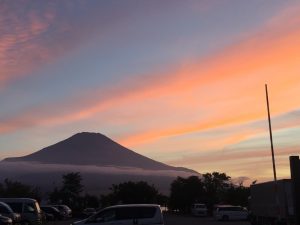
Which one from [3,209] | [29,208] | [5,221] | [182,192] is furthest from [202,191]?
[5,221]

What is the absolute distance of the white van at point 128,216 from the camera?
2344 cm

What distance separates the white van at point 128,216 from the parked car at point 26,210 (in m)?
10.7

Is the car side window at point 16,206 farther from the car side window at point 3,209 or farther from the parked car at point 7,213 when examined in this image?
the car side window at point 3,209

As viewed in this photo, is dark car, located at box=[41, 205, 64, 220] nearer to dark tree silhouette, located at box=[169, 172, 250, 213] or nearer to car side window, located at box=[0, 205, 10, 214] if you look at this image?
car side window, located at box=[0, 205, 10, 214]

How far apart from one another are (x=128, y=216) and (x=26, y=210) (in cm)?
1193

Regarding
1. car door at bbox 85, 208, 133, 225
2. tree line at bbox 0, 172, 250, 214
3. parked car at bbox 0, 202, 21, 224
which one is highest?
tree line at bbox 0, 172, 250, 214

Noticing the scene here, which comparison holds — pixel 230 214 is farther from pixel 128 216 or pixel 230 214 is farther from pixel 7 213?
pixel 128 216

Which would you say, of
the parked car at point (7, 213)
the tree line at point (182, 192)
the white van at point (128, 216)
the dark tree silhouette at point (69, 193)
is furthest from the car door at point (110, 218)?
the dark tree silhouette at point (69, 193)

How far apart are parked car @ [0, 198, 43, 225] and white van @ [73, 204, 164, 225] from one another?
10.7m

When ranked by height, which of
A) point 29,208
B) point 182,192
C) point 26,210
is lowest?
point 26,210

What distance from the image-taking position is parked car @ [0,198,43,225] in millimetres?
33281

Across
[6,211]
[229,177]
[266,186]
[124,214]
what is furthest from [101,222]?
[229,177]

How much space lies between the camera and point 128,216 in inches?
931

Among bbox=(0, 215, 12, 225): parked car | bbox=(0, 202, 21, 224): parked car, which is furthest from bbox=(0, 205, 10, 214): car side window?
bbox=(0, 215, 12, 225): parked car
